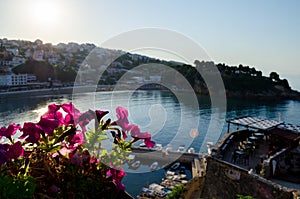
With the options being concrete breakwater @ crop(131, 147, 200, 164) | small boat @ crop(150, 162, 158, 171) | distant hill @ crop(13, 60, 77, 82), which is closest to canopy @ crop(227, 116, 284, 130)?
small boat @ crop(150, 162, 158, 171)

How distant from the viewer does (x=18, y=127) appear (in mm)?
740

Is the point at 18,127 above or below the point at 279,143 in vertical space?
above

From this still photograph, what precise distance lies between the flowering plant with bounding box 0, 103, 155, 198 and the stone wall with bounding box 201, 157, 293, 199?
3.52 metres

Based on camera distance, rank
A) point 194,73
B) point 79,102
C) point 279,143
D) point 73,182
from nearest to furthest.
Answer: point 73,182, point 279,143, point 79,102, point 194,73

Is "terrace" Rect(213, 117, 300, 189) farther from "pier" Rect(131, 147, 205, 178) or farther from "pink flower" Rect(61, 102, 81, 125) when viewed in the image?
"pier" Rect(131, 147, 205, 178)

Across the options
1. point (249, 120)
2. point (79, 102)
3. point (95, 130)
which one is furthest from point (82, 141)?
point (79, 102)

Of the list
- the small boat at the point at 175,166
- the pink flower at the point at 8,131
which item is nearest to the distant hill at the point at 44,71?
the small boat at the point at 175,166

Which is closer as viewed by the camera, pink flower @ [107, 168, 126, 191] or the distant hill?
pink flower @ [107, 168, 126, 191]

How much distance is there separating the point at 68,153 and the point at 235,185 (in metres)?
3.84

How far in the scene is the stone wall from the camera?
378 cm

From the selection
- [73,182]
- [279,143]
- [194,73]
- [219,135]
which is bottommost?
[219,135]

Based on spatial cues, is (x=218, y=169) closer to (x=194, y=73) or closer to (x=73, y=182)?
(x=73, y=182)

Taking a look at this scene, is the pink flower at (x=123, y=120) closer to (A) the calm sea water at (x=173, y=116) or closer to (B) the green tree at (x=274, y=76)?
(A) the calm sea water at (x=173, y=116)

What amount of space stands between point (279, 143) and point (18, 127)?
854cm
